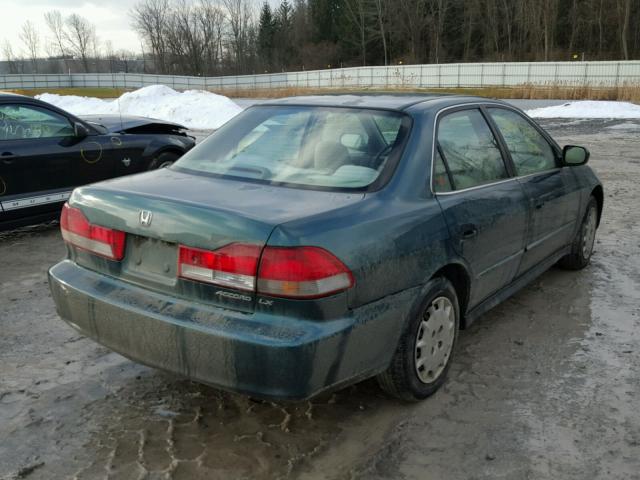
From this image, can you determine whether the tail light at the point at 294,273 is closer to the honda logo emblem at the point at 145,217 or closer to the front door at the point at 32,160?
the honda logo emblem at the point at 145,217

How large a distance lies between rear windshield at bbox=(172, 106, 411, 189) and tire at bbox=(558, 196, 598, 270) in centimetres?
259

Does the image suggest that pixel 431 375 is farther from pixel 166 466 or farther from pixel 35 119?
pixel 35 119

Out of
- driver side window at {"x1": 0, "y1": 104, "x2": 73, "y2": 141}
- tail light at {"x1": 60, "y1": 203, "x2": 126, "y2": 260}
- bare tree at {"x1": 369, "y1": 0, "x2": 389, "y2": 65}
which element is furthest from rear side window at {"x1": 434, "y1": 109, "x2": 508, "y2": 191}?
bare tree at {"x1": 369, "y1": 0, "x2": 389, "y2": 65}

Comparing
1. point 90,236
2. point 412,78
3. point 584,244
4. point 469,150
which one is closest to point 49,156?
point 90,236

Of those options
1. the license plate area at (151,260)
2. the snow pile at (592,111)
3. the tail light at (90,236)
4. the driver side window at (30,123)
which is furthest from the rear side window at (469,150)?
the snow pile at (592,111)

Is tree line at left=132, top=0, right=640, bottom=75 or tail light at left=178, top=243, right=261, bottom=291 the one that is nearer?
tail light at left=178, top=243, right=261, bottom=291

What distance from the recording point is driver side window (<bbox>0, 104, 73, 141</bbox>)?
6.19 metres

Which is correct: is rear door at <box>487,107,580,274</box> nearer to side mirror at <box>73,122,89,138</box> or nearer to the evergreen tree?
side mirror at <box>73,122,89,138</box>

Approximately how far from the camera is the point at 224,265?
2541 millimetres

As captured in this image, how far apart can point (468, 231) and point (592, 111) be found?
21.5 meters

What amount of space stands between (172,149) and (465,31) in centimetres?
6974

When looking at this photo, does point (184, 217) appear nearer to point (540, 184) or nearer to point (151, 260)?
point (151, 260)

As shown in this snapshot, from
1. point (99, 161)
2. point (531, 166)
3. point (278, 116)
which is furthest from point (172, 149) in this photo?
point (531, 166)

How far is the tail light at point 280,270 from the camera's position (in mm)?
2465
